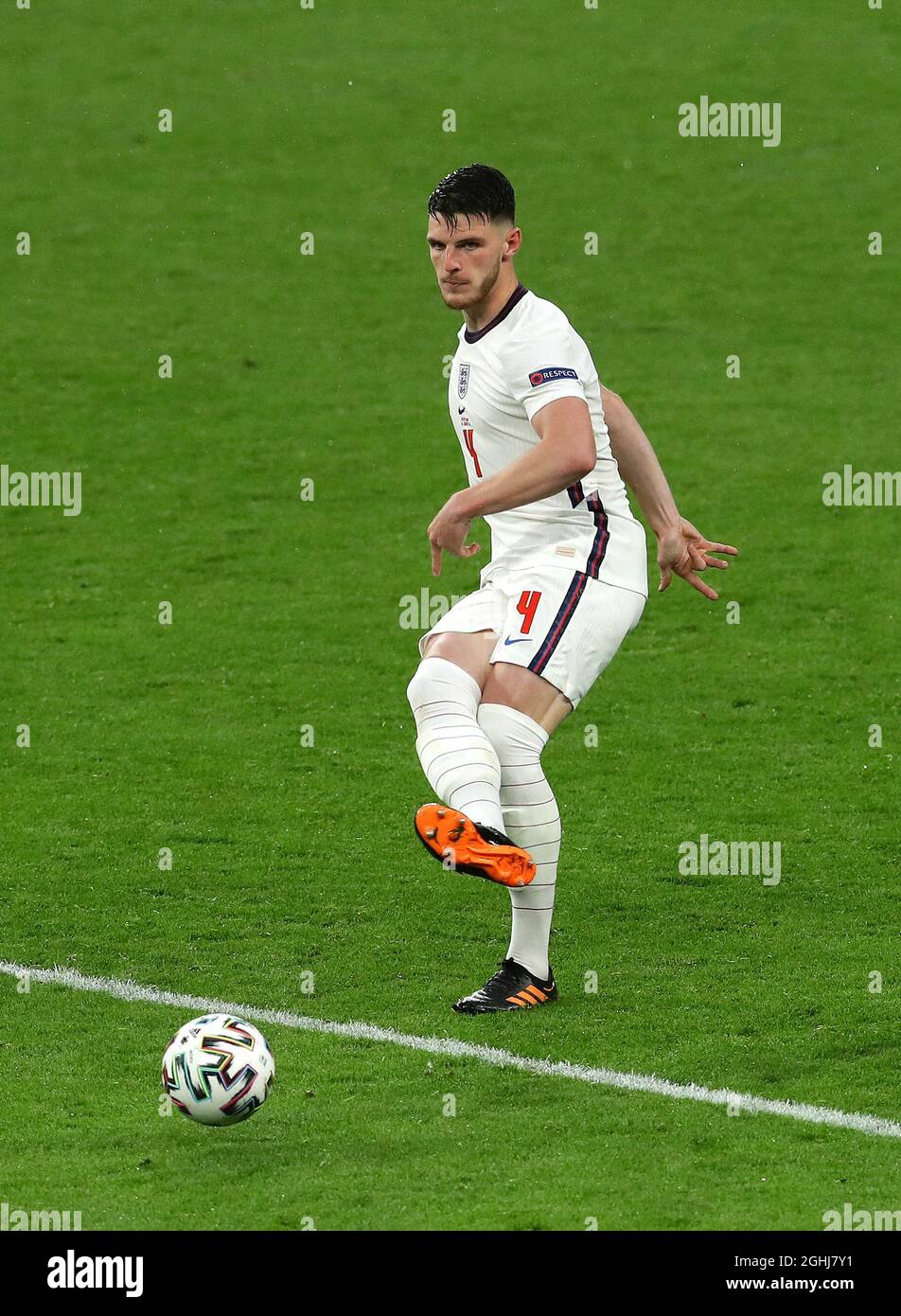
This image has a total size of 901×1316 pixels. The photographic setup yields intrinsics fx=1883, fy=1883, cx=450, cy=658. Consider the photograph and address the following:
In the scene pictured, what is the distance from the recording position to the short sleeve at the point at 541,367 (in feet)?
20.1

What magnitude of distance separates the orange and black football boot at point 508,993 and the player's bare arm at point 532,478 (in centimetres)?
167

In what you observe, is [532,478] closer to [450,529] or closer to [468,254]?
[450,529]

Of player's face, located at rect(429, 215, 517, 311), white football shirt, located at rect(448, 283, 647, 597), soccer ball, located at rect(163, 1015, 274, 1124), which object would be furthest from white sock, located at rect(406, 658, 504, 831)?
player's face, located at rect(429, 215, 517, 311)

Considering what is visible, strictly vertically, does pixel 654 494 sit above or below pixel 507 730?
above

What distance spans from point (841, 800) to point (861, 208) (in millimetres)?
13080

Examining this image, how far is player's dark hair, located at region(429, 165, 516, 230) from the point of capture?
628cm

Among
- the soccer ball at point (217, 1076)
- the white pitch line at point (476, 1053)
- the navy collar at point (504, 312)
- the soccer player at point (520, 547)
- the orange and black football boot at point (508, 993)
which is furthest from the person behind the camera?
the orange and black football boot at point (508, 993)

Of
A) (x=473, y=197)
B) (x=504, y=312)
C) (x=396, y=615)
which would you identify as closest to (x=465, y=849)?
(x=504, y=312)

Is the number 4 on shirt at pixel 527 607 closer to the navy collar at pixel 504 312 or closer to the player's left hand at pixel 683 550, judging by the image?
the player's left hand at pixel 683 550

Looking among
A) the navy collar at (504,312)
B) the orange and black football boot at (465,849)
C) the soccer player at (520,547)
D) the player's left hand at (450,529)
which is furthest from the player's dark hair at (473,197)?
the orange and black football boot at (465,849)

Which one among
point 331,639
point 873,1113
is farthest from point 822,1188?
point 331,639

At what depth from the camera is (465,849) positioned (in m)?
5.58

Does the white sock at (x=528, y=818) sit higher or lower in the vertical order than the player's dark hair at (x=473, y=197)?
lower

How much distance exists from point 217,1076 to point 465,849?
981mm
